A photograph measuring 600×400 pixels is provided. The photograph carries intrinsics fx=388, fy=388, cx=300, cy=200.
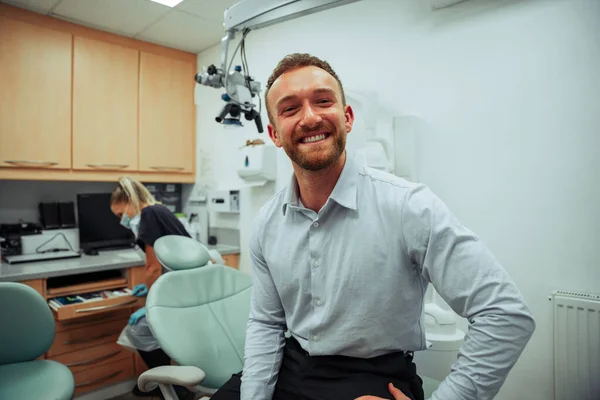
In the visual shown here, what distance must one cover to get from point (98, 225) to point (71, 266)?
0.70 metres

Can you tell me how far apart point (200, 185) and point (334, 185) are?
2459 millimetres

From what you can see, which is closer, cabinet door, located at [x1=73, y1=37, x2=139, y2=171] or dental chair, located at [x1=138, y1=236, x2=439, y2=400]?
dental chair, located at [x1=138, y1=236, x2=439, y2=400]

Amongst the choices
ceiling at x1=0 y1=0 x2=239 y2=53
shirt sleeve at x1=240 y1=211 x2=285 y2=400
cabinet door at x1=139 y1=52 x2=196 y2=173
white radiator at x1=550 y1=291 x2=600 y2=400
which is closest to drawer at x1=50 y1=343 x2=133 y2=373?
cabinet door at x1=139 y1=52 x2=196 y2=173

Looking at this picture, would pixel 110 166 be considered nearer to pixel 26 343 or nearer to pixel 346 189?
pixel 26 343

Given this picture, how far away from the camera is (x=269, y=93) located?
1.14 m

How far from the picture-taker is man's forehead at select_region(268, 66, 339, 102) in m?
1.05

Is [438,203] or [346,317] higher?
[438,203]

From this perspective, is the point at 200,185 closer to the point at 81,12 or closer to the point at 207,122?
the point at 207,122

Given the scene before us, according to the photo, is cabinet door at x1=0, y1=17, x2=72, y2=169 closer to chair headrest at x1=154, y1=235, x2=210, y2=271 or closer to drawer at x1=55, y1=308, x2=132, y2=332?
drawer at x1=55, y1=308, x2=132, y2=332

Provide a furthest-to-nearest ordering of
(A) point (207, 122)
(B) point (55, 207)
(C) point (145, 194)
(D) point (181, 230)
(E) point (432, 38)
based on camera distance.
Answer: (A) point (207, 122)
(B) point (55, 207)
(C) point (145, 194)
(D) point (181, 230)
(E) point (432, 38)

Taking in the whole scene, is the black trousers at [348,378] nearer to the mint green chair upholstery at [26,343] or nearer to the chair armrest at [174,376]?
the chair armrest at [174,376]

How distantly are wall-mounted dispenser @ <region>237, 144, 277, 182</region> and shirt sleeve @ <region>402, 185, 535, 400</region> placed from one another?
1.75m

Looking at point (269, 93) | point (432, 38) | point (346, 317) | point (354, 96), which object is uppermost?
point (432, 38)

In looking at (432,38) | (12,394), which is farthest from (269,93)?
(12,394)
